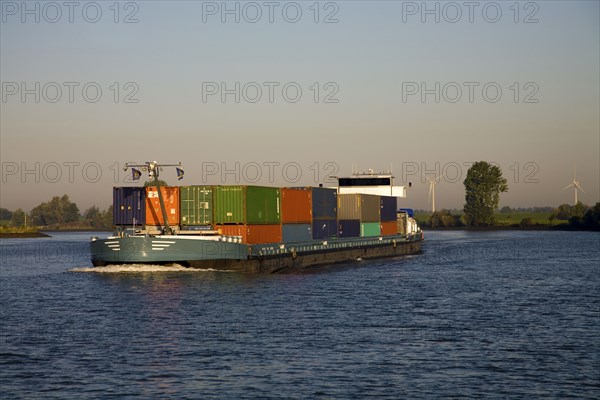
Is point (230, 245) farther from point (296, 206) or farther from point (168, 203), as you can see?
point (296, 206)

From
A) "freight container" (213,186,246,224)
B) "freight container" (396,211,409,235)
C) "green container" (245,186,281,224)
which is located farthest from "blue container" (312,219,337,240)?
"freight container" (396,211,409,235)

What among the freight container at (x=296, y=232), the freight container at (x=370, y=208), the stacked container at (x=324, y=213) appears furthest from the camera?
the freight container at (x=370, y=208)

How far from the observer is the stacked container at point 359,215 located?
90175mm

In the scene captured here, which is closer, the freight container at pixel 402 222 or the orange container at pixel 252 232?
the orange container at pixel 252 232

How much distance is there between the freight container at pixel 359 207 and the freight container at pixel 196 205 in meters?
26.8

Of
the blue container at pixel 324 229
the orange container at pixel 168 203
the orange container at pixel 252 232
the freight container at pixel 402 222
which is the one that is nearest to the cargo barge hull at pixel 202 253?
the orange container at pixel 252 232

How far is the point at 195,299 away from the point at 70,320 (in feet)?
29.6

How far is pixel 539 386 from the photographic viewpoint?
2781 cm

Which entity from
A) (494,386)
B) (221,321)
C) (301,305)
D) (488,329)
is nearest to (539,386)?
(494,386)

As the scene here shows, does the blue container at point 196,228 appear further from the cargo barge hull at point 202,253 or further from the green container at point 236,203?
the cargo barge hull at point 202,253

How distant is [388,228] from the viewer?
106500 mm

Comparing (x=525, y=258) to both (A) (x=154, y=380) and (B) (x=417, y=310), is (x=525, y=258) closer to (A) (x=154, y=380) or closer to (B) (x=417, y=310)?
(B) (x=417, y=310)

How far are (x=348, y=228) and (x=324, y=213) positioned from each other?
25.5 ft

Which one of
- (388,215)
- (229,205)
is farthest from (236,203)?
(388,215)
